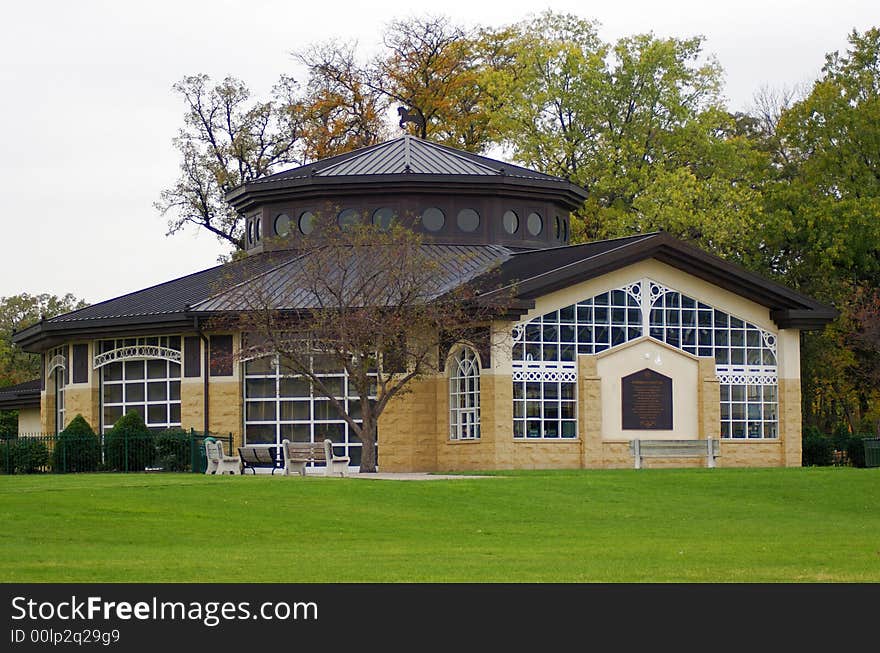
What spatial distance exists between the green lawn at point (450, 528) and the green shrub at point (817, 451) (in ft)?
39.4

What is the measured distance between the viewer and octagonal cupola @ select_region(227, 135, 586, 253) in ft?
144

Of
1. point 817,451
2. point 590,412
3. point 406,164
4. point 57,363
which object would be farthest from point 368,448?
point 817,451

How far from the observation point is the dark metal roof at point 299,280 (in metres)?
37.9

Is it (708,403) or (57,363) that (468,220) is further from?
(57,363)

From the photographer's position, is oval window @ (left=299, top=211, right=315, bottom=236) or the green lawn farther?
oval window @ (left=299, top=211, right=315, bottom=236)

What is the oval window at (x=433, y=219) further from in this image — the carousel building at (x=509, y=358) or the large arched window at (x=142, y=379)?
the large arched window at (x=142, y=379)

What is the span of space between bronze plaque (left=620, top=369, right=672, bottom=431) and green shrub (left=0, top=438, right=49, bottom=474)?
1446cm

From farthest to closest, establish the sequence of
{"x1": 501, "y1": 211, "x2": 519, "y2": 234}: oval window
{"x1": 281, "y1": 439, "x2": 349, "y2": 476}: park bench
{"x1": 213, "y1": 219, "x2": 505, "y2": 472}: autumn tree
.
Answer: {"x1": 501, "y1": 211, "x2": 519, "y2": 234}: oval window
{"x1": 213, "y1": 219, "x2": 505, "y2": 472}: autumn tree
{"x1": 281, "y1": 439, "x2": 349, "y2": 476}: park bench

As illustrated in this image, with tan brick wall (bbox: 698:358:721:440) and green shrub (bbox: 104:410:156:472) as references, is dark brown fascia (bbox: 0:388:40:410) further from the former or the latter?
tan brick wall (bbox: 698:358:721:440)

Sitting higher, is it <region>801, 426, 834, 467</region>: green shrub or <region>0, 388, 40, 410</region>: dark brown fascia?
<region>0, 388, 40, 410</region>: dark brown fascia

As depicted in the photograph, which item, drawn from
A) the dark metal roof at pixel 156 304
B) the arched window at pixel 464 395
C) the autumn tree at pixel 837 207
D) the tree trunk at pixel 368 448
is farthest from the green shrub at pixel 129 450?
the autumn tree at pixel 837 207

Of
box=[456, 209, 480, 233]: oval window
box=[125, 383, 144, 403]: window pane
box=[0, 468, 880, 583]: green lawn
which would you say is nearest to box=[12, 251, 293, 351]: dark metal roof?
box=[125, 383, 144, 403]: window pane

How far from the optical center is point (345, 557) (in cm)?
1945
